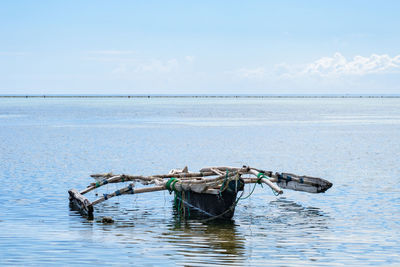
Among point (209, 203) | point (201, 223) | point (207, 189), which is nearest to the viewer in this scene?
point (201, 223)

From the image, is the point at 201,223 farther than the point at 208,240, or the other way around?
the point at 201,223

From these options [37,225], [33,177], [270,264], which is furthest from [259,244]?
[33,177]

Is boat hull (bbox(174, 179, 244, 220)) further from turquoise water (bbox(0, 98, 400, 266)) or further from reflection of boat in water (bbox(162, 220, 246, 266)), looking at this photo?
turquoise water (bbox(0, 98, 400, 266))

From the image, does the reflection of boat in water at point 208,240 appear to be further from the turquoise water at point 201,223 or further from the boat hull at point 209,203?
the boat hull at point 209,203

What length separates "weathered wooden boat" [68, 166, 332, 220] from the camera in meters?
15.9

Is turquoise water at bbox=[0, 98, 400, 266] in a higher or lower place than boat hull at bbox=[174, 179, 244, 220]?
lower

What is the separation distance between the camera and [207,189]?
53.5 ft

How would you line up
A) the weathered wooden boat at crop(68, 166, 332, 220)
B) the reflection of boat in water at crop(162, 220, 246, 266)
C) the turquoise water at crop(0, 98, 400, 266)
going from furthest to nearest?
the weathered wooden boat at crop(68, 166, 332, 220)
the turquoise water at crop(0, 98, 400, 266)
the reflection of boat in water at crop(162, 220, 246, 266)

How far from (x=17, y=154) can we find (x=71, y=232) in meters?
20.6

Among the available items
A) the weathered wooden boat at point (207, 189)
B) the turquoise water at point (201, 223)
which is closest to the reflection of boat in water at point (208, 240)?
the turquoise water at point (201, 223)

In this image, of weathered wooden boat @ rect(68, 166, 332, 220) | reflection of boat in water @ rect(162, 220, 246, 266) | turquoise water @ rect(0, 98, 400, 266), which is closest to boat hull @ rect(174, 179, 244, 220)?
weathered wooden boat @ rect(68, 166, 332, 220)

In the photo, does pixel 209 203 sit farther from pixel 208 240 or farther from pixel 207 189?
pixel 208 240

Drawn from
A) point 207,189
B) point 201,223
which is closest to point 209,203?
point 207,189

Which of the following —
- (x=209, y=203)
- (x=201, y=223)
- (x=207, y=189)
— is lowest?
(x=201, y=223)
